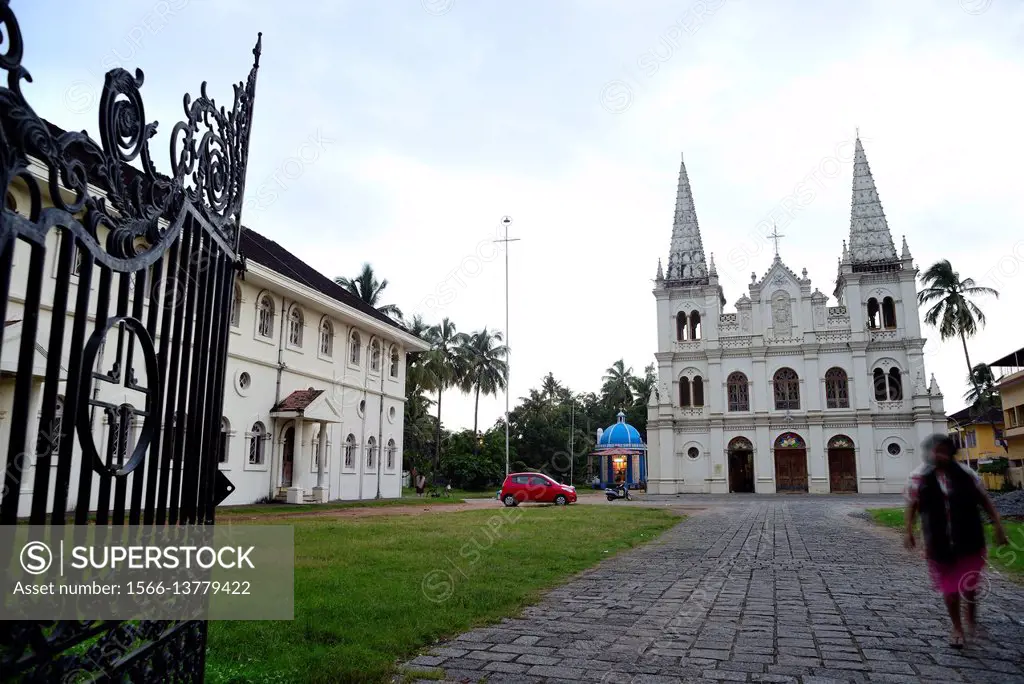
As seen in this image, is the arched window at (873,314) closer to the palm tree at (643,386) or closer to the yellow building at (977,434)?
the yellow building at (977,434)

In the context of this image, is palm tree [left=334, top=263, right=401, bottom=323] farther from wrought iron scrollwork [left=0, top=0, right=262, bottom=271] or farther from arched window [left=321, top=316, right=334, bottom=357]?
wrought iron scrollwork [left=0, top=0, right=262, bottom=271]

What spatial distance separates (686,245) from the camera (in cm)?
4622

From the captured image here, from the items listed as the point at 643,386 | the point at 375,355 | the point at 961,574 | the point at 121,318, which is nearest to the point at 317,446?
the point at 375,355

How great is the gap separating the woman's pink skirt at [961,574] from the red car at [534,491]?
20.3m

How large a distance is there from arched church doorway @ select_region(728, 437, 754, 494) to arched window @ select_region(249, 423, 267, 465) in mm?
28868

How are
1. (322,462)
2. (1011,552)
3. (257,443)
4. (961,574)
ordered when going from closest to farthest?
(961,574), (1011,552), (257,443), (322,462)

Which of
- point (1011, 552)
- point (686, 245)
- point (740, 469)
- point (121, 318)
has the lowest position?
point (1011, 552)

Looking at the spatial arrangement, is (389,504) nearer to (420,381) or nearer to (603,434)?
(420,381)

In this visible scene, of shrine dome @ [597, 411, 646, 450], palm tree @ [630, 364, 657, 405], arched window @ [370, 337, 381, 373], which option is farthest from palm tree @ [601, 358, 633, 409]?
arched window @ [370, 337, 381, 373]

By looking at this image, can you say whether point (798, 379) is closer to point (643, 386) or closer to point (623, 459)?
point (623, 459)

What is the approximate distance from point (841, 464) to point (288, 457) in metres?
31.0

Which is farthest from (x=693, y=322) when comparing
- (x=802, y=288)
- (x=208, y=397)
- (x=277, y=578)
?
(x=208, y=397)

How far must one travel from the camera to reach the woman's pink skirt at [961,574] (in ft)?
17.4

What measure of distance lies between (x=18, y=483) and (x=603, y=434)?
155 ft
